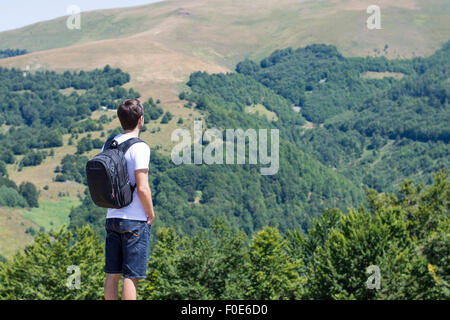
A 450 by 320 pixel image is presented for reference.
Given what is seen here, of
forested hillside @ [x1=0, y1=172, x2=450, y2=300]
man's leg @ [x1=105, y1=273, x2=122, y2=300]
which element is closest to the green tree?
forested hillside @ [x1=0, y1=172, x2=450, y2=300]

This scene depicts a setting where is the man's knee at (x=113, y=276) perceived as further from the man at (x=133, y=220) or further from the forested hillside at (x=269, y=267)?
the forested hillside at (x=269, y=267)

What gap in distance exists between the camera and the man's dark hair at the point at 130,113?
976 centimetres

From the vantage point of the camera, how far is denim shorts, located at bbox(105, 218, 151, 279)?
9.66 metres

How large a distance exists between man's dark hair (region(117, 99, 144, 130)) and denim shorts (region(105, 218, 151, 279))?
4.96 feet

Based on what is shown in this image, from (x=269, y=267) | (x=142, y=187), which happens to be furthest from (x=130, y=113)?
(x=269, y=267)

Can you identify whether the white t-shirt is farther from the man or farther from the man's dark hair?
the man's dark hair

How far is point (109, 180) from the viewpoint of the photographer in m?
9.30

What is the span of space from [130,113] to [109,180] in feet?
3.81

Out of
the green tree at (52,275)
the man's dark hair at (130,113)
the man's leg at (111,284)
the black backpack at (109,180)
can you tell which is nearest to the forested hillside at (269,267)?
the green tree at (52,275)

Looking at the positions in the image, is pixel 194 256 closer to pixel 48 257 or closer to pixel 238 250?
pixel 238 250
